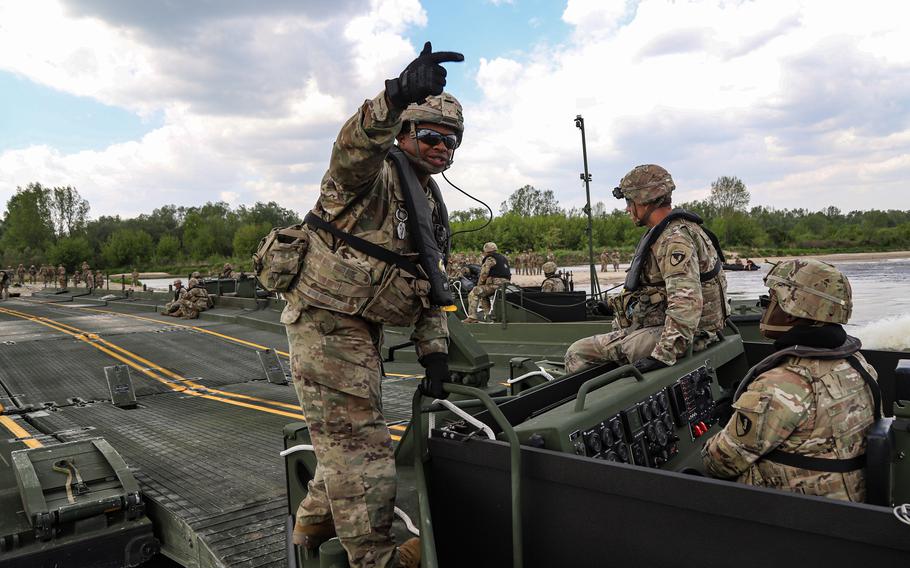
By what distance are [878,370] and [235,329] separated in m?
13.1

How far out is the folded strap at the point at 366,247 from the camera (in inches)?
96.0

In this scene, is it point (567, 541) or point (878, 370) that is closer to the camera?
point (567, 541)

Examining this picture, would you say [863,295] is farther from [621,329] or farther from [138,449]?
[138,449]

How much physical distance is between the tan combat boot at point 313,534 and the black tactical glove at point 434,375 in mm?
742

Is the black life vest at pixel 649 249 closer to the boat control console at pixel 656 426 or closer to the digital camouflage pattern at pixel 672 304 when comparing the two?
the digital camouflage pattern at pixel 672 304

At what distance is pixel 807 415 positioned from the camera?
2.14 metres

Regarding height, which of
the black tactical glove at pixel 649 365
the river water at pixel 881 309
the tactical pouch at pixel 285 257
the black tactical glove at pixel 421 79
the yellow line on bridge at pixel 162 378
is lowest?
the river water at pixel 881 309

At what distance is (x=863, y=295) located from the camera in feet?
79.0

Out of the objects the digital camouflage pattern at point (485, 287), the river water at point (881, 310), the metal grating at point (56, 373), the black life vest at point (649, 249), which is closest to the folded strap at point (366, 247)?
the black life vest at point (649, 249)

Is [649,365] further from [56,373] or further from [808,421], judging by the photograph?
[56,373]

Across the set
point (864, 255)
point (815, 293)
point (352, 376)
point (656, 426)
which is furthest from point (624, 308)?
point (864, 255)

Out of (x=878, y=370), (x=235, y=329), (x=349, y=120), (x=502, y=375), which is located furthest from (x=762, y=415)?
(x=235, y=329)

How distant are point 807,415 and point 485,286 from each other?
35.3 ft

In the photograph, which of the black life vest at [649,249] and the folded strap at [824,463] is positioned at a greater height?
the black life vest at [649,249]
